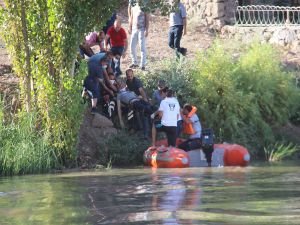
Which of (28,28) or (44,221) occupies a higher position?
(28,28)

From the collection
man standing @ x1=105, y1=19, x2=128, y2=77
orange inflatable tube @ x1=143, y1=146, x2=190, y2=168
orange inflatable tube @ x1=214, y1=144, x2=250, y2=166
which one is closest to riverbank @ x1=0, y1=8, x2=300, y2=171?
orange inflatable tube @ x1=143, y1=146, x2=190, y2=168

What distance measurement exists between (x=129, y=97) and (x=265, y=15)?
1003cm

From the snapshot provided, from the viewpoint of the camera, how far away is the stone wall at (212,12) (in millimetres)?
30000

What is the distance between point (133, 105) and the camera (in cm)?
2198

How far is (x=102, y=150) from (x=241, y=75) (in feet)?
15.0

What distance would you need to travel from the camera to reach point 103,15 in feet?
67.2

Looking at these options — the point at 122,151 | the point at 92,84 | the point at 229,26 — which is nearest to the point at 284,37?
the point at 229,26

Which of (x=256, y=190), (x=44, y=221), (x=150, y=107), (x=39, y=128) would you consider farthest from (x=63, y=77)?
(x=44, y=221)

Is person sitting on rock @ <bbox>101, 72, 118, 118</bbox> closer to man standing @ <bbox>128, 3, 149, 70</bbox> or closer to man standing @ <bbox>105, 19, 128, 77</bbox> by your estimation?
man standing @ <bbox>105, 19, 128, 77</bbox>

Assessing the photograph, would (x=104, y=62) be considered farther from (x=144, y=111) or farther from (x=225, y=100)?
(x=225, y=100)

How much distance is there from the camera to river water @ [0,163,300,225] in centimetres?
1310

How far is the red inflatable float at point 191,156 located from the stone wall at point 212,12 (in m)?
8.71

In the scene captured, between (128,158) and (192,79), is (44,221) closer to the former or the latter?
(128,158)

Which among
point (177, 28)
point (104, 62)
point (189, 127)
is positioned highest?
point (177, 28)
